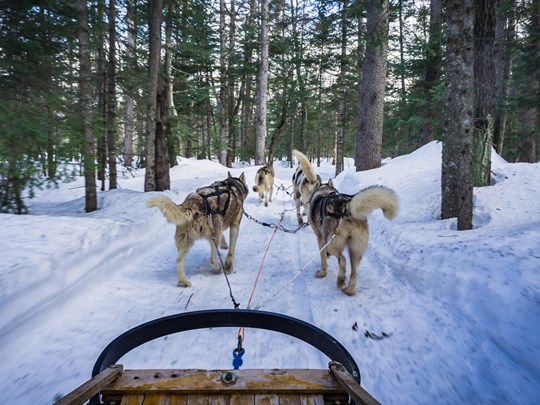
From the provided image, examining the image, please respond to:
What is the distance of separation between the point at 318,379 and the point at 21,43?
7.34m

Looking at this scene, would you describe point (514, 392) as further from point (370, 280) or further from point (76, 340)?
point (76, 340)

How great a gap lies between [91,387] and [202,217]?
297cm

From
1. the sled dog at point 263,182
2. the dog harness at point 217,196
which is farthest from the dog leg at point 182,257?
the sled dog at point 263,182

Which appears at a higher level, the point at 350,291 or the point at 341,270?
the point at 341,270

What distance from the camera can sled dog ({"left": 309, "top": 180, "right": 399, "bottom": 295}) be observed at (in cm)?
336

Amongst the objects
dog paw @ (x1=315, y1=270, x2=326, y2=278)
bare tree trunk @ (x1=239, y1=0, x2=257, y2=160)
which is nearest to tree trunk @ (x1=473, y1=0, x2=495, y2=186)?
dog paw @ (x1=315, y1=270, x2=326, y2=278)

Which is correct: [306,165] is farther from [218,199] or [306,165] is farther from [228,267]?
[228,267]

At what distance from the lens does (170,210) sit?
3.53 meters

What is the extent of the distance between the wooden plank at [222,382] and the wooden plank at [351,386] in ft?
0.22

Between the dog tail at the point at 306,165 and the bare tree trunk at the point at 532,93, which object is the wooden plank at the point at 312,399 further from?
the bare tree trunk at the point at 532,93

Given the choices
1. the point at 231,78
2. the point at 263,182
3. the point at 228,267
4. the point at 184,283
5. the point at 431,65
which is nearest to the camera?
the point at 184,283

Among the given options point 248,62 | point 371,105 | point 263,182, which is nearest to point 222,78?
point 248,62

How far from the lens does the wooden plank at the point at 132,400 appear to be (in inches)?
52.2

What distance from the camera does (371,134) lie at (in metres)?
10.7
